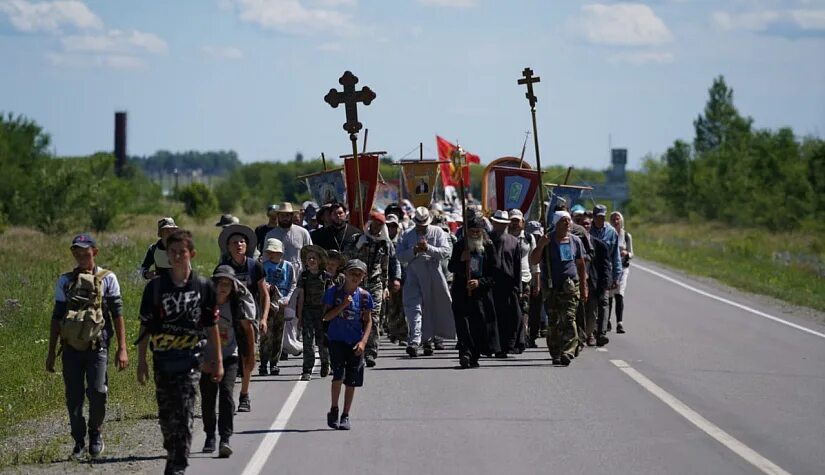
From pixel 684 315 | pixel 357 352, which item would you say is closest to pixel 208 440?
pixel 357 352

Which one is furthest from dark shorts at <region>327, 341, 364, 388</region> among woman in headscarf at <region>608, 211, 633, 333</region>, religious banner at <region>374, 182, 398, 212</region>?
religious banner at <region>374, 182, 398, 212</region>

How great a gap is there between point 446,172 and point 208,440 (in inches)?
924

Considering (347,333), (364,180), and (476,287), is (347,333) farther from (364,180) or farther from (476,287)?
(364,180)

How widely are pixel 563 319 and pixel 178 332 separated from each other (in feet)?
27.8

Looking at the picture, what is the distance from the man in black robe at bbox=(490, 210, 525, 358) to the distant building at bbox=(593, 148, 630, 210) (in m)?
114

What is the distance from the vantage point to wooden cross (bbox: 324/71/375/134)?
18.8 metres

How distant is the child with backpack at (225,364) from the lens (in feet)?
37.9

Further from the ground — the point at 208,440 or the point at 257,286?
the point at 257,286

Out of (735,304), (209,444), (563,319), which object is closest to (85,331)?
(209,444)

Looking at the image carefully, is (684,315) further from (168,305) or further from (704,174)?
(704,174)

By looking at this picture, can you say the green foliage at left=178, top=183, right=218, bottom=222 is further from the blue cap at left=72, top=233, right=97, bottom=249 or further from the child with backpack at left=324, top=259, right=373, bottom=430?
the blue cap at left=72, top=233, right=97, bottom=249

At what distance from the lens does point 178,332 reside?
10148 millimetres

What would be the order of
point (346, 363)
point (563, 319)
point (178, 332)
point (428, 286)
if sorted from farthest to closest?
1. point (428, 286)
2. point (563, 319)
3. point (346, 363)
4. point (178, 332)

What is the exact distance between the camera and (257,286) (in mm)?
13234
